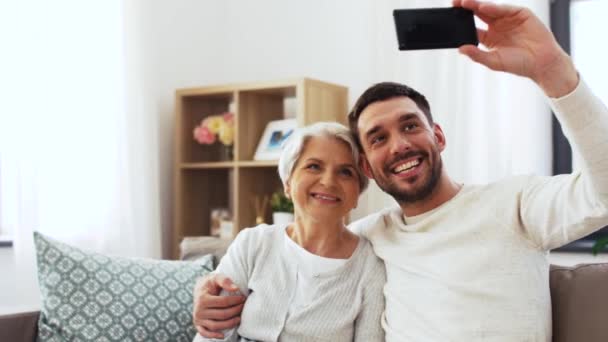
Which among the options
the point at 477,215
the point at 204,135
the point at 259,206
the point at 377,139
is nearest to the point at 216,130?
the point at 204,135

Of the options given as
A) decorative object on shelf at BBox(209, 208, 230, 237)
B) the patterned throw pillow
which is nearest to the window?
decorative object on shelf at BBox(209, 208, 230, 237)

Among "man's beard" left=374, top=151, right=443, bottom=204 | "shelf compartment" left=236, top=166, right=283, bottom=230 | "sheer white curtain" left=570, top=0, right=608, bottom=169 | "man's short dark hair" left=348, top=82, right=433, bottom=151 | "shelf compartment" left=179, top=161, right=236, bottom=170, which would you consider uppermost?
"sheer white curtain" left=570, top=0, right=608, bottom=169

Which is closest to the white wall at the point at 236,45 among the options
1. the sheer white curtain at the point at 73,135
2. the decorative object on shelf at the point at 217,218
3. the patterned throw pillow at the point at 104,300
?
the sheer white curtain at the point at 73,135

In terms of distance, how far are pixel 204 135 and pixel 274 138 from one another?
342 mm

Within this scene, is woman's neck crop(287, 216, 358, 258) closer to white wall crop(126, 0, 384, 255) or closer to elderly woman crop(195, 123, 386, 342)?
elderly woman crop(195, 123, 386, 342)

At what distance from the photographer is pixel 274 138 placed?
10.6 feet

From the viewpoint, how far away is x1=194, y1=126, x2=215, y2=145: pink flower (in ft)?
10.8

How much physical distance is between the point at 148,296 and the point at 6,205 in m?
1.28

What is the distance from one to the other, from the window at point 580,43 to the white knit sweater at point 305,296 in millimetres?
1458

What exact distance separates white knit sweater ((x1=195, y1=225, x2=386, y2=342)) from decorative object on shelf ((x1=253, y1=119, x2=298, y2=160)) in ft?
4.75

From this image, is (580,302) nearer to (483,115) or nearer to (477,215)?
(477,215)

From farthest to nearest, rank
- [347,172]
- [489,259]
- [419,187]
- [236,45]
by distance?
[236,45]
[347,172]
[419,187]
[489,259]

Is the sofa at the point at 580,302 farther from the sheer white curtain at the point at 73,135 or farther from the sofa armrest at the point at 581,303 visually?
the sheer white curtain at the point at 73,135

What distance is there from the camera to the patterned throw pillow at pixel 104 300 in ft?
6.22
